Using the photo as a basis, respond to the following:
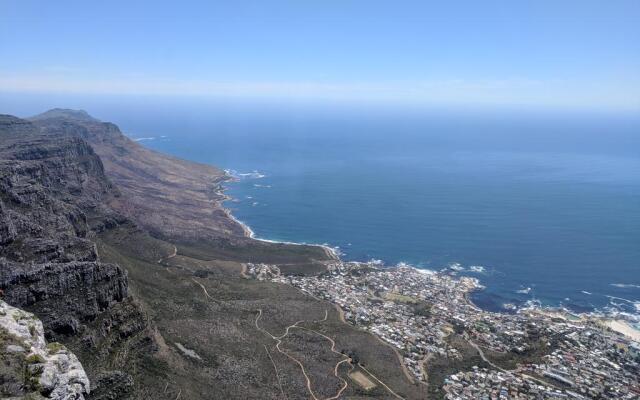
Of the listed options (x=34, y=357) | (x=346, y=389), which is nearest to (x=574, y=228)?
(x=346, y=389)

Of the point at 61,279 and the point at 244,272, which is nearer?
the point at 61,279

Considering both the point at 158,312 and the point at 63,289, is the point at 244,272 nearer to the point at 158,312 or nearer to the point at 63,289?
the point at 158,312

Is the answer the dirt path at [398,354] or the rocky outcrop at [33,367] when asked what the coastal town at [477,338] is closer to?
the dirt path at [398,354]

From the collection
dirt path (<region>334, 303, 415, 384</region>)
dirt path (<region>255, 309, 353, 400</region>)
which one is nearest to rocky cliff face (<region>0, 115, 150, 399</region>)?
dirt path (<region>255, 309, 353, 400</region>)

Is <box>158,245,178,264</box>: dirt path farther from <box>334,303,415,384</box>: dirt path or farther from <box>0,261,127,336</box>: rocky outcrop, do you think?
<box>0,261,127,336</box>: rocky outcrop

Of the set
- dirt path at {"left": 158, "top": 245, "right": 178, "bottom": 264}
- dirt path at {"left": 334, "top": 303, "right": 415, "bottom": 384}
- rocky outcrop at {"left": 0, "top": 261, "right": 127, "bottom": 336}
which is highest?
rocky outcrop at {"left": 0, "top": 261, "right": 127, "bottom": 336}

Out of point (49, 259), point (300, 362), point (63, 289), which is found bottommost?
point (300, 362)

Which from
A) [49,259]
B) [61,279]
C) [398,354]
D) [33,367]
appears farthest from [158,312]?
[33,367]

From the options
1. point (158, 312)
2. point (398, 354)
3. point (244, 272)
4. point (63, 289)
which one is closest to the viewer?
point (63, 289)
